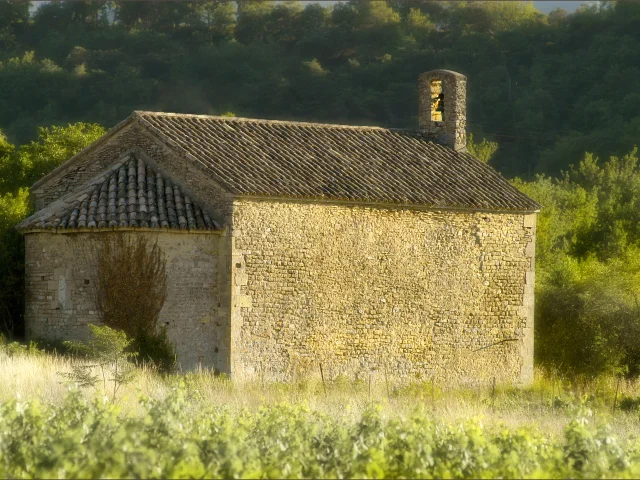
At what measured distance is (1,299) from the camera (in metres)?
22.8

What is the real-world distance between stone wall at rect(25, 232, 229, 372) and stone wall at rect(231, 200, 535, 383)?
1.50ft

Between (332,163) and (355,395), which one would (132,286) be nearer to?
(355,395)

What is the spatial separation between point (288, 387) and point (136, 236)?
3.80m

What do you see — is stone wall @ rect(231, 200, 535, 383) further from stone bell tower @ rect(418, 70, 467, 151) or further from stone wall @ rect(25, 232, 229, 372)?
stone bell tower @ rect(418, 70, 467, 151)

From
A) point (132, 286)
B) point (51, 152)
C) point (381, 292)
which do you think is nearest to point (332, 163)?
point (381, 292)

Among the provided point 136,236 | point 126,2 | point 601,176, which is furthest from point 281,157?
point 126,2

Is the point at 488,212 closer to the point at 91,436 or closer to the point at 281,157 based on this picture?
the point at 281,157

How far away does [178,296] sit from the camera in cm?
2048

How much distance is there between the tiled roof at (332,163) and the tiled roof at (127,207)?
2.52ft

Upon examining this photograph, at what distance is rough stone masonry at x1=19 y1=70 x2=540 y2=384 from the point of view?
67.4 feet

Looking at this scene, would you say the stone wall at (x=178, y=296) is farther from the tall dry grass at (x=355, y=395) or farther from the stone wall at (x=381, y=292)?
the tall dry grass at (x=355, y=395)

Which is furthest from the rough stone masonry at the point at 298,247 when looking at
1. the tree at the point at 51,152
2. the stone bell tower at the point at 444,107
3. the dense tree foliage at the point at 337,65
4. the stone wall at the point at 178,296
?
the dense tree foliage at the point at 337,65

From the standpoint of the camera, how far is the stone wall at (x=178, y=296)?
2045 centimetres

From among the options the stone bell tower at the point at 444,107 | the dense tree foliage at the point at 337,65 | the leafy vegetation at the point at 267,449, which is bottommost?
the leafy vegetation at the point at 267,449
